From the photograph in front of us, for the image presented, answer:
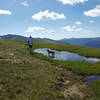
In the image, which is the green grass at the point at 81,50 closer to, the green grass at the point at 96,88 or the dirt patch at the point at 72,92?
the green grass at the point at 96,88

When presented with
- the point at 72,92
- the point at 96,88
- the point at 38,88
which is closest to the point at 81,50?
the point at 96,88

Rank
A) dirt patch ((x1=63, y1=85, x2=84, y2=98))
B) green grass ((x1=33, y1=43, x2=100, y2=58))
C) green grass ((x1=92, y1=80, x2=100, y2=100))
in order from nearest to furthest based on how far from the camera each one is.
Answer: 1. dirt patch ((x1=63, y1=85, x2=84, y2=98))
2. green grass ((x1=92, y1=80, x2=100, y2=100))
3. green grass ((x1=33, y1=43, x2=100, y2=58))

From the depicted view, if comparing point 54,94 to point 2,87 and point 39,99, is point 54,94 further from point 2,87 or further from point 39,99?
point 2,87

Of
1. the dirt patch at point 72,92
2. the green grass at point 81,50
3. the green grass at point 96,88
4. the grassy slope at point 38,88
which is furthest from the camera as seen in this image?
the green grass at point 81,50

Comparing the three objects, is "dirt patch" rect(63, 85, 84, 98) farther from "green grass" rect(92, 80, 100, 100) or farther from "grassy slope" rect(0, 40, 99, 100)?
"green grass" rect(92, 80, 100, 100)

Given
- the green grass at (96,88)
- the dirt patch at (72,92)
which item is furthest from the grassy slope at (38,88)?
the green grass at (96,88)

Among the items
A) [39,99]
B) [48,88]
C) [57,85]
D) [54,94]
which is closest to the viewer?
[39,99]

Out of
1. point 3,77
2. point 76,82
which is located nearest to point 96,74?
point 76,82

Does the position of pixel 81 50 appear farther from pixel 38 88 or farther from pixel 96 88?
pixel 38 88

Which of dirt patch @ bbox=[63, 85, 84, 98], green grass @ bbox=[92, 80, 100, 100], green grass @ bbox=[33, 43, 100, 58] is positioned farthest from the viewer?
green grass @ bbox=[33, 43, 100, 58]

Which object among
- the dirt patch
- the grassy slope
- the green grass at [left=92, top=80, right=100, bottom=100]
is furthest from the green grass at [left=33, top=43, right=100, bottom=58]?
the dirt patch

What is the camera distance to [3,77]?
76.2 feet

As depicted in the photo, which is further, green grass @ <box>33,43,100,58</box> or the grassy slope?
green grass @ <box>33,43,100,58</box>

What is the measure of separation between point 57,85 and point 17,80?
477cm
